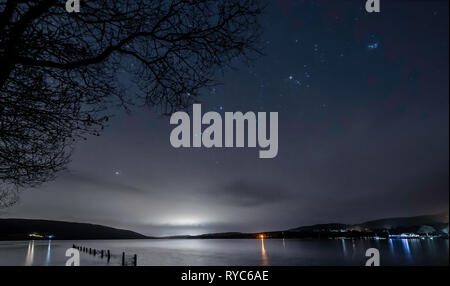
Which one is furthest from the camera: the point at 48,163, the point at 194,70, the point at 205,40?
the point at 48,163

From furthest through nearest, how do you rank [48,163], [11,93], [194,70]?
[48,163]
[194,70]
[11,93]

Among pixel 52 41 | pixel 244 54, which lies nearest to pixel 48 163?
pixel 52 41

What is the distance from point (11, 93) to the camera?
103 inches
